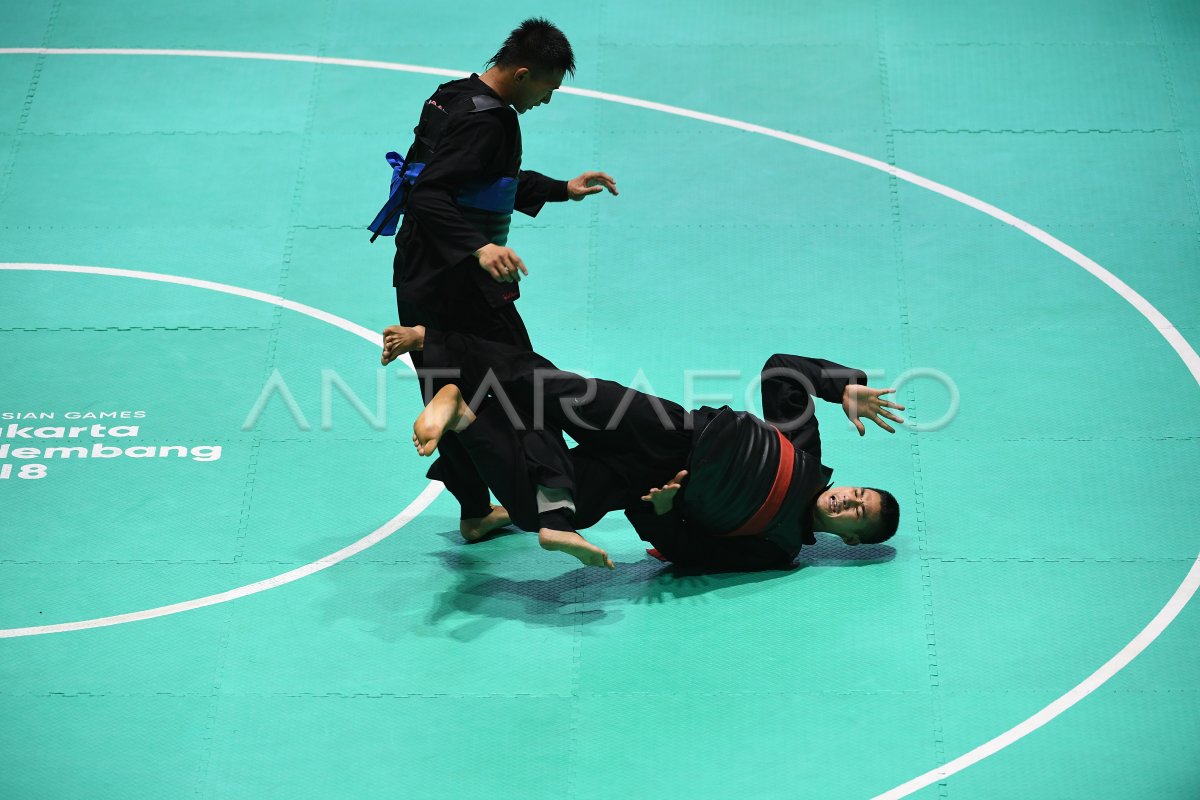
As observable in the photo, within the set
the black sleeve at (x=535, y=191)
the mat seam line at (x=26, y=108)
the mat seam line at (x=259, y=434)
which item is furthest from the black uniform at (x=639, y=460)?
the mat seam line at (x=26, y=108)

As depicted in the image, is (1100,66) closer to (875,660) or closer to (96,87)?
(875,660)

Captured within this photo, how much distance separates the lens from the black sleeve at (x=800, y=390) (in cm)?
628

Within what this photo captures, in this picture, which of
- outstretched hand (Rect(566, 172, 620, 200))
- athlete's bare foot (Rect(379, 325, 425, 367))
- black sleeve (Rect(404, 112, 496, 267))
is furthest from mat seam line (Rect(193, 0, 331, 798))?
outstretched hand (Rect(566, 172, 620, 200))

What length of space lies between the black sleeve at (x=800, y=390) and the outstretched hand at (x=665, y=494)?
64 cm

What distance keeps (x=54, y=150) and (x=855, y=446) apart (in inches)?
208

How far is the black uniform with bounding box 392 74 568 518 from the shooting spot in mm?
5816

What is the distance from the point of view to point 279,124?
28.8 ft

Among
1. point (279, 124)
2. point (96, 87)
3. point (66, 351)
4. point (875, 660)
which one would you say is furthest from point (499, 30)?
point (875, 660)

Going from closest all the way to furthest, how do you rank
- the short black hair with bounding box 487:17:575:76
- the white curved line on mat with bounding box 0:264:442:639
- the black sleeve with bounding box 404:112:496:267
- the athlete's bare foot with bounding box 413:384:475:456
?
the athlete's bare foot with bounding box 413:384:475:456 → the black sleeve with bounding box 404:112:496:267 → the short black hair with bounding box 487:17:575:76 → the white curved line on mat with bounding box 0:264:442:639

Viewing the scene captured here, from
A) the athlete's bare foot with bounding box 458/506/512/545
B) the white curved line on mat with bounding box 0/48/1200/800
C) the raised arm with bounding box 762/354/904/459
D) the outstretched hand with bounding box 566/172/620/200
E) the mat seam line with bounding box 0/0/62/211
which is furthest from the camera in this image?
the mat seam line with bounding box 0/0/62/211

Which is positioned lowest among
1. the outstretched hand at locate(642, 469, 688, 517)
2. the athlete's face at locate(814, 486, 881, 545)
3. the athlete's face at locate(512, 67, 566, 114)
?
the athlete's face at locate(814, 486, 881, 545)

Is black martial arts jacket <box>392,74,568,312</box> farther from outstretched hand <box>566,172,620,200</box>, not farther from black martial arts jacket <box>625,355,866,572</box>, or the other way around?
black martial arts jacket <box>625,355,866,572</box>

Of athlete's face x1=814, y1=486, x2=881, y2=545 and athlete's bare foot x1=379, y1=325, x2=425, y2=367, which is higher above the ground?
athlete's bare foot x1=379, y1=325, x2=425, y2=367

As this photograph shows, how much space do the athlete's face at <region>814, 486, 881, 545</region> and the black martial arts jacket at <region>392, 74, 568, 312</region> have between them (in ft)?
5.44
